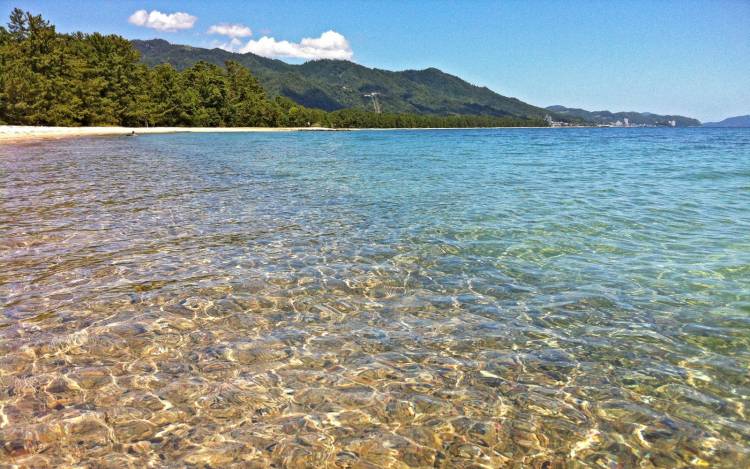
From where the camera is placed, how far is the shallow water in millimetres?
4191

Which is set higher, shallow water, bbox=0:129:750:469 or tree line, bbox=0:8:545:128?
tree line, bbox=0:8:545:128

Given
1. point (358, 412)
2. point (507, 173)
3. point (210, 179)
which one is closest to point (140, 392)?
point (358, 412)

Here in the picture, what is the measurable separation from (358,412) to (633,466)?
2.53m

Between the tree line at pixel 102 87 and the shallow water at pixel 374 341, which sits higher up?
the tree line at pixel 102 87

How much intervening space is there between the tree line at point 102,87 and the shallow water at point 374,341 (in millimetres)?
78578

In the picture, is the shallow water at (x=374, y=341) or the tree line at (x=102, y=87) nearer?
the shallow water at (x=374, y=341)

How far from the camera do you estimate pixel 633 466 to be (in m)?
3.96

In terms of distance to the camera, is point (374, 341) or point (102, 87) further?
point (102, 87)

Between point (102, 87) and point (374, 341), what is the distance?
10544cm

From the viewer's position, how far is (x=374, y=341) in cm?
614

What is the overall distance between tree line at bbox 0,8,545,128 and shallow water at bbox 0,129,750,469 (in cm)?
7858

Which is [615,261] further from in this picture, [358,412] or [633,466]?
[358,412]

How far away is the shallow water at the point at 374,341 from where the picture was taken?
4.19 meters

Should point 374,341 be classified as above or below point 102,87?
below
